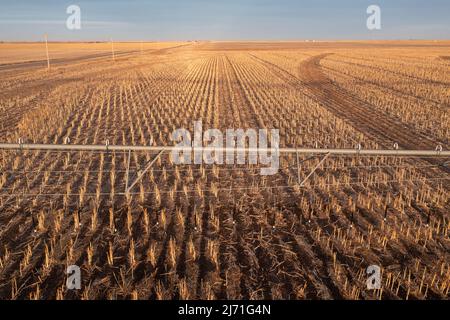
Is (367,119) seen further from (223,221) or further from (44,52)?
(44,52)

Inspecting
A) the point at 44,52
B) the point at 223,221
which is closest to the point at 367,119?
the point at 223,221

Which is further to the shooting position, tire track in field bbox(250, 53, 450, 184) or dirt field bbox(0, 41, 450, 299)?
tire track in field bbox(250, 53, 450, 184)

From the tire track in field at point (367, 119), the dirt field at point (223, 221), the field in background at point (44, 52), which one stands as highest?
the field in background at point (44, 52)

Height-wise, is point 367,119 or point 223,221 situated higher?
point 367,119

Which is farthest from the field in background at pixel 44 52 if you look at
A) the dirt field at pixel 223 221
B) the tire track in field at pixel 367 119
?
the dirt field at pixel 223 221

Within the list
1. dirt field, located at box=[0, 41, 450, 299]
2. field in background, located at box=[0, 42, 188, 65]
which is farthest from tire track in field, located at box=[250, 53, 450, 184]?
field in background, located at box=[0, 42, 188, 65]

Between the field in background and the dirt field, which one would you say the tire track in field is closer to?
the dirt field

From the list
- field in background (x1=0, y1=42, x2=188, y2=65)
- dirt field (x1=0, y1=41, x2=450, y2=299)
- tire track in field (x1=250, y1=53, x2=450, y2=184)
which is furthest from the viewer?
field in background (x1=0, y1=42, x2=188, y2=65)

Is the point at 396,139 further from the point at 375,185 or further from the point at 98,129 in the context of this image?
the point at 98,129

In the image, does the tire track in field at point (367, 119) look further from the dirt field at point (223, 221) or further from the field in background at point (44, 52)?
the field in background at point (44, 52)

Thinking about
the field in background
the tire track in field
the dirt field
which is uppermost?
the field in background

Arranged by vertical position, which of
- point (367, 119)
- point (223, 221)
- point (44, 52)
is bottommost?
point (223, 221)

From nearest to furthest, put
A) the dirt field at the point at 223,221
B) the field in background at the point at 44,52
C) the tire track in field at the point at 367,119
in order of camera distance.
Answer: the dirt field at the point at 223,221 → the tire track in field at the point at 367,119 → the field in background at the point at 44,52
